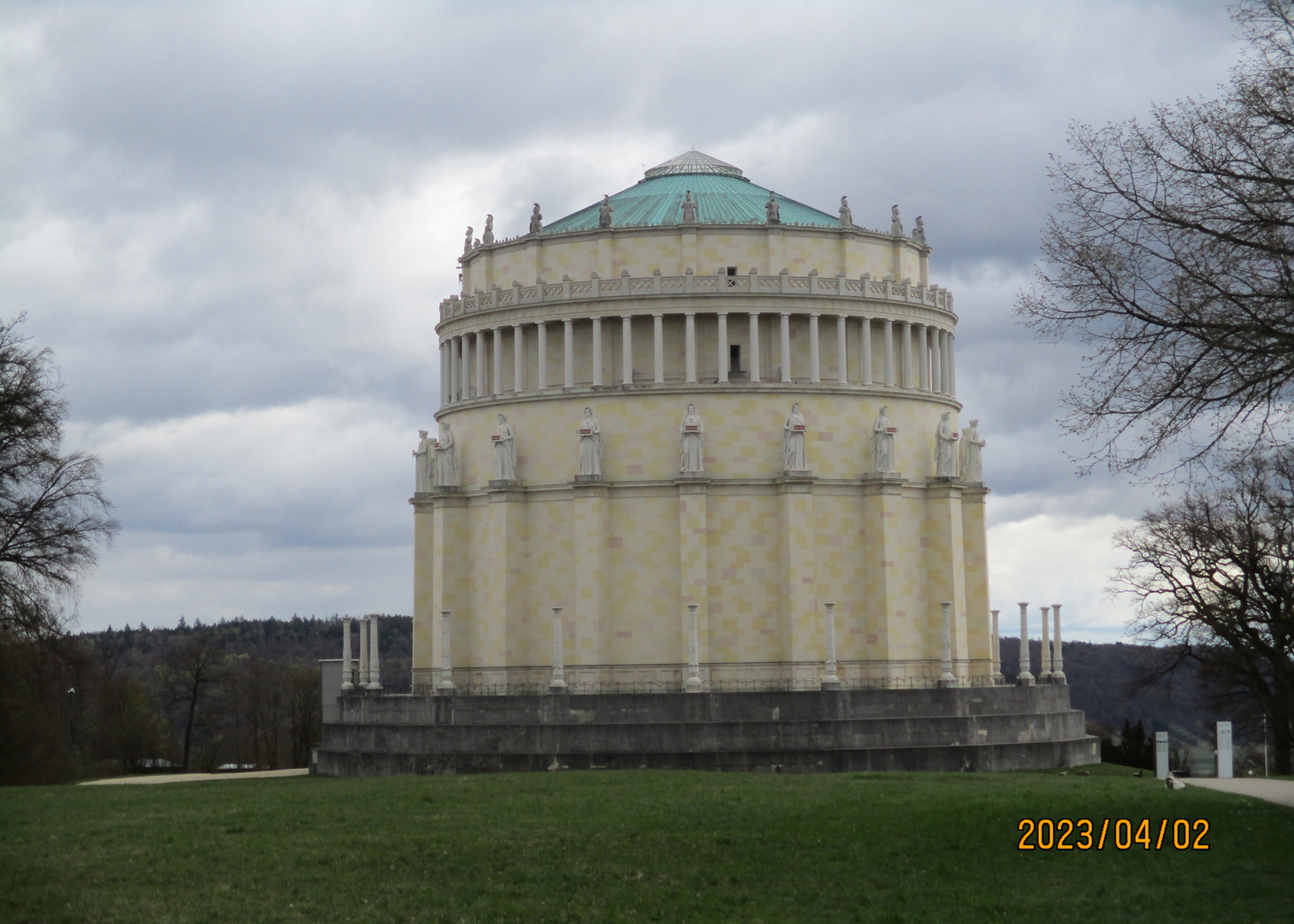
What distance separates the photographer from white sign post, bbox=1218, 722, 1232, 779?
47.0 metres

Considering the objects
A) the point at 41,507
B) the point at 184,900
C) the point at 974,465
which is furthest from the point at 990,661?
the point at 184,900

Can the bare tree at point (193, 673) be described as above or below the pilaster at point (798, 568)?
below

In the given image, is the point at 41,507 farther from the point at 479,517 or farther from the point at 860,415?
the point at 860,415

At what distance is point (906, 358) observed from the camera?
62.2m

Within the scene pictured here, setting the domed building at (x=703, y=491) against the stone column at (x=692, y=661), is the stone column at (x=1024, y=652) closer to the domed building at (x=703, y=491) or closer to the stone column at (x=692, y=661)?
the domed building at (x=703, y=491)

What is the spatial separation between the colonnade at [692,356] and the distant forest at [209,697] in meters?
13.0

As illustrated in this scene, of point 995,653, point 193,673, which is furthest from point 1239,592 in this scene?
point 193,673

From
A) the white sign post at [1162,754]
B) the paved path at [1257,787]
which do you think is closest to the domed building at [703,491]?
the white sign post at [1162,754]

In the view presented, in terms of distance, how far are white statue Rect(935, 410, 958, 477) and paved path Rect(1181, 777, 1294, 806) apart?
20.4m

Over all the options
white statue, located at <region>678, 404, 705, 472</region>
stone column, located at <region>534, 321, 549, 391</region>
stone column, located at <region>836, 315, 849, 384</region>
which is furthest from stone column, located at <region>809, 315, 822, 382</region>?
stone column, located at <region>534, 321, 549, 391</region>

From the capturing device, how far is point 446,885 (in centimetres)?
2891

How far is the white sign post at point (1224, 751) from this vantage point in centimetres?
4697

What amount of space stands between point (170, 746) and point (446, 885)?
294ft

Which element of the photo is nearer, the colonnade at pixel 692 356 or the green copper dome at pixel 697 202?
the colonnade at pixel 692 356
